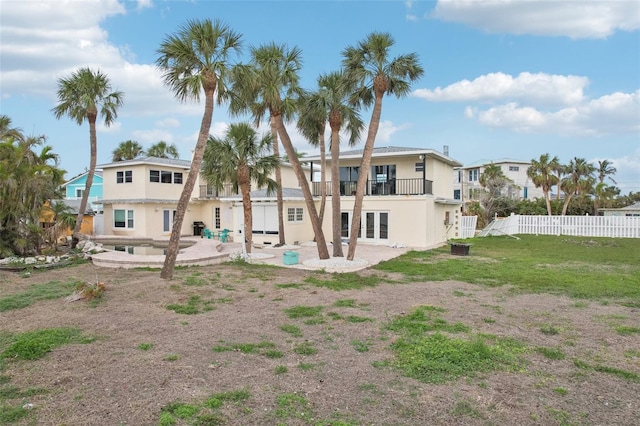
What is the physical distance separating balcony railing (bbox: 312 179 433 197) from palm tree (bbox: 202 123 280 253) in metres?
7.06

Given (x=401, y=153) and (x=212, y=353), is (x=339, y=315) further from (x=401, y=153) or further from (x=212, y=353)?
(x=401, y=153)

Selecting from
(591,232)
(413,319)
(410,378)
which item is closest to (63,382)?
(410,378)

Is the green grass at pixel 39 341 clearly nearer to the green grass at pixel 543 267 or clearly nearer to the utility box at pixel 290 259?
the utility box at pixel 290 259

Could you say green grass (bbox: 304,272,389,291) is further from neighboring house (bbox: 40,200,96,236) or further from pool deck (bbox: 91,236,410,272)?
neighboring house (bbox: 40,200,96,236)

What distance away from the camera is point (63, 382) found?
202 inches

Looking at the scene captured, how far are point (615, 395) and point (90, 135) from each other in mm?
23749

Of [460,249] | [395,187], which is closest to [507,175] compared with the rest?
[395,187]

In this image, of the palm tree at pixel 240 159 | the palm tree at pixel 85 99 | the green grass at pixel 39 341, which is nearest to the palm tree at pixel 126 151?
the palm tree at pixel 85 99

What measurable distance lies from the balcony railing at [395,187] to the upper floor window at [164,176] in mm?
12948

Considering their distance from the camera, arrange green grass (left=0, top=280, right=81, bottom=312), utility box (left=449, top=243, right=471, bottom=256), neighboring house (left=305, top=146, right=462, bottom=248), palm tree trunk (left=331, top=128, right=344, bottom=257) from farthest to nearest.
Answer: neighboring house (left=305, top=146, right=462, bottom=248)
utility box (left=449, top=243, right=471, bottom=256)
palm tree trunk (left=331, top=128, right=344, bottom=257)
green grass (left=0, top=280, right=81, bottom=312)

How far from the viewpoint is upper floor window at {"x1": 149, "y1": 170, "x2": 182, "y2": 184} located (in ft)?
95.7

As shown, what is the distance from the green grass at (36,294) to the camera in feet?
30.1

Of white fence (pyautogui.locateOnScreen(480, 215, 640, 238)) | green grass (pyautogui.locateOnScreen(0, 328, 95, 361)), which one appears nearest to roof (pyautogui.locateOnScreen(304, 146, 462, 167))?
white fence (pyautogui.locateOnScreen(480, 215, 640, 238))

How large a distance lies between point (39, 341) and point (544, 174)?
43.4 m
